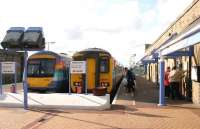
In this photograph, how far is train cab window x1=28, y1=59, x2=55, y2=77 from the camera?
95.7ft

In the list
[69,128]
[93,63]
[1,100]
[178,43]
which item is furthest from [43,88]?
[69,128]

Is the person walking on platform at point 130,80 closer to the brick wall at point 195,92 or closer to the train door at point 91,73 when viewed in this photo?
the train door at point 91,73

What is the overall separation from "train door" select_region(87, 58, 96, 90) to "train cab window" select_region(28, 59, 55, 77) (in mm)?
3681

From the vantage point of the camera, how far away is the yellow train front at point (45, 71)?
29.0m

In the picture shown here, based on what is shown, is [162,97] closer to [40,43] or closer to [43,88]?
[40,43]

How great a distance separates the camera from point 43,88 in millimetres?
28984

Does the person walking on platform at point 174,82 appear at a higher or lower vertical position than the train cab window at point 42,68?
lower

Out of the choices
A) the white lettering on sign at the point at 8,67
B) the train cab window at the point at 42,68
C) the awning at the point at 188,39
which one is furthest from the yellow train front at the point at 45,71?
the awning at the point at 188,39

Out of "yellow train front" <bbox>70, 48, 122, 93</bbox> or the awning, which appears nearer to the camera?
the awning

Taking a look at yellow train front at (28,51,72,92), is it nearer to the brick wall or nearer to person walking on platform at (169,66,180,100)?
person walking on platform at (169,66,180,100)

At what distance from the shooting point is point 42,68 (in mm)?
29250

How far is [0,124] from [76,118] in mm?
2789

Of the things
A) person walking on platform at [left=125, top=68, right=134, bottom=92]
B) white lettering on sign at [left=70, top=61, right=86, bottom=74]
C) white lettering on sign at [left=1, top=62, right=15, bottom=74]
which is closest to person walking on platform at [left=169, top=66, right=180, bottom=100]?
person walking on platform at [left=125, top=68, right=134, bottom=92]

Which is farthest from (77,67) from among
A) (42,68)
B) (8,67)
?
(42,68)
